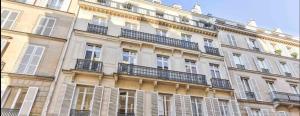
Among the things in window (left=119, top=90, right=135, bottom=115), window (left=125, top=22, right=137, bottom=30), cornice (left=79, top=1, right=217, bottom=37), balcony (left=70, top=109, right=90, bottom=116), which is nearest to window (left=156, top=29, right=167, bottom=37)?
cornice (left=79, top=1, right=217, bottom=37)

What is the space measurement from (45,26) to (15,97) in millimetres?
4820

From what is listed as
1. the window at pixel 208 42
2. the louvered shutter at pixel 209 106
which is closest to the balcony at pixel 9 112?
the louvered shutter at pixel 209 106

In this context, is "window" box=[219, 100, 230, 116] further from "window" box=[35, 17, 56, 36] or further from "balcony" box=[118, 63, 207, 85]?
"window" box=[35, 17, 56, 36]

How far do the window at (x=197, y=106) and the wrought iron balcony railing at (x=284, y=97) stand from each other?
244 inches

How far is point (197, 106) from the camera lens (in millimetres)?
13648

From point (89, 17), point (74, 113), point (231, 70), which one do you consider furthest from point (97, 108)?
point (231, 70)

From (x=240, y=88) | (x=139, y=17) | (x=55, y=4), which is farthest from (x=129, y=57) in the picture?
(x=240, y=88)

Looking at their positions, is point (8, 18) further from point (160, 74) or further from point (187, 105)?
point (187, 105)

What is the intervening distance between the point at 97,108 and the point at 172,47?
21.7 ft

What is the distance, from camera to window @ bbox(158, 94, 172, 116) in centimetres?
1271

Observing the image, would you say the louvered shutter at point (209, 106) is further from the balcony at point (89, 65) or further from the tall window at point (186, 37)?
the balcony at point (89, 65)

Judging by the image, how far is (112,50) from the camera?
1420 centimetres

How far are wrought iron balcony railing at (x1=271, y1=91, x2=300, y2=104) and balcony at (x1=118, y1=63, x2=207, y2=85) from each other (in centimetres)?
579

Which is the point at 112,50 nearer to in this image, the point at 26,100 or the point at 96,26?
the point at 96,26
